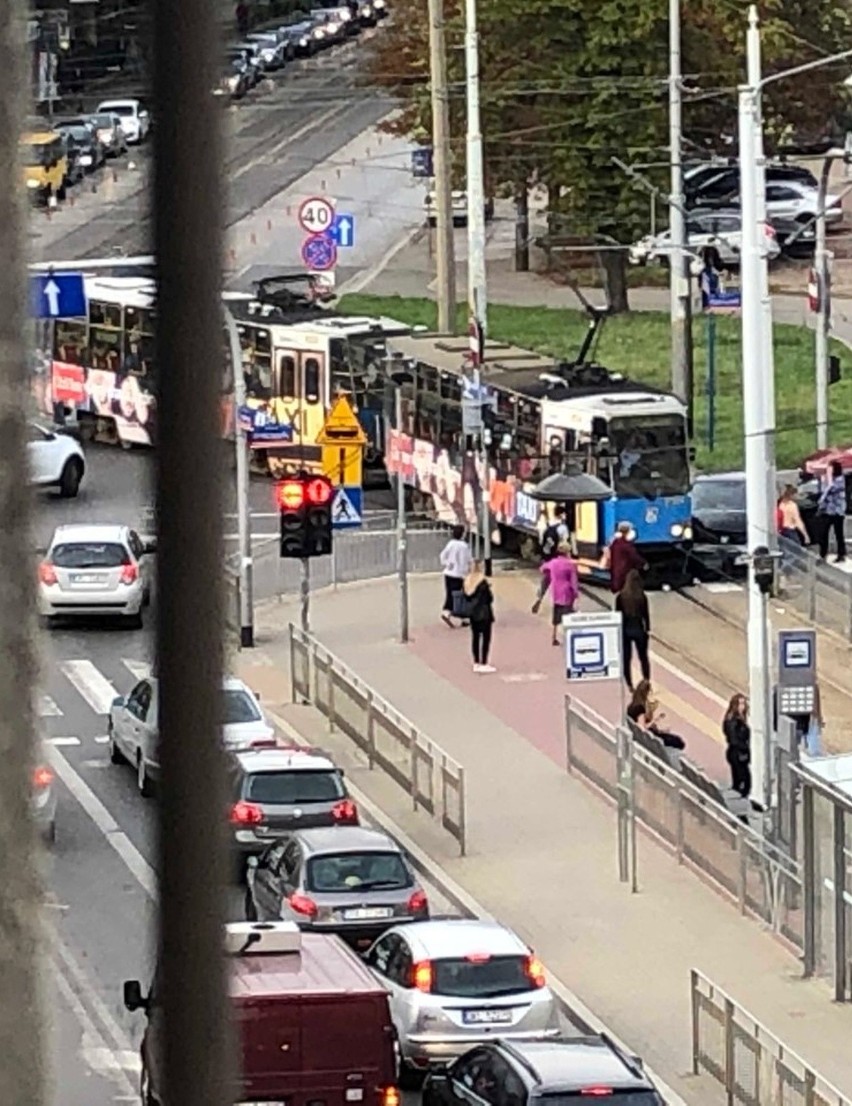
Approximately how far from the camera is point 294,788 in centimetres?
2255

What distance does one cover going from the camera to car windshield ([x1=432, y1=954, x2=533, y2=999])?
17.3 m

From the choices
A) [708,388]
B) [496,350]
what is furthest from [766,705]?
[708,388]

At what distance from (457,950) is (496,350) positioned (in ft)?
77.3

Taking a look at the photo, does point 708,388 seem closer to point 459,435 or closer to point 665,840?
point 459,435

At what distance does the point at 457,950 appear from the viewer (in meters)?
17.4

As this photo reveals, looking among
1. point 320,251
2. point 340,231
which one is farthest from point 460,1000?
point 340,231

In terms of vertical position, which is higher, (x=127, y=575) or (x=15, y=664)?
(x=15, y=664)

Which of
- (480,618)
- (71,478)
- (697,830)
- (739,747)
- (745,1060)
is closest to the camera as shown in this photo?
(745,1060)

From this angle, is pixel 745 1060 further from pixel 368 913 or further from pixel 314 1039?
pixel 368 913

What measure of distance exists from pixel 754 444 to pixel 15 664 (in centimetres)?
2056

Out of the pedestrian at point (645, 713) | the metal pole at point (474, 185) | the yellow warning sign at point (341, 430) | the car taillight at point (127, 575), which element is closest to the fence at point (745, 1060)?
the pedestrian at point (645, 713)

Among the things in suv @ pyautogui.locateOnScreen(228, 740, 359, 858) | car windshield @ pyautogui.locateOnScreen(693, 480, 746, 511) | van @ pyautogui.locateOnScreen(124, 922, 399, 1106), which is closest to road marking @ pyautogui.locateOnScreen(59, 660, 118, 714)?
suv @ pyautogui.locateOnScreen(228, 740, 359, 858)

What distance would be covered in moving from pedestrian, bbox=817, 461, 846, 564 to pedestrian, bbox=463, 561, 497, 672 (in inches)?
251

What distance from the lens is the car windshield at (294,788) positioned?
22.4 metres
